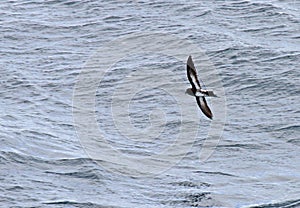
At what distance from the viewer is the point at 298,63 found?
31250mm

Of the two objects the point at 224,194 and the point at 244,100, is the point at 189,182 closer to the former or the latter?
Answer: the point at 224,194

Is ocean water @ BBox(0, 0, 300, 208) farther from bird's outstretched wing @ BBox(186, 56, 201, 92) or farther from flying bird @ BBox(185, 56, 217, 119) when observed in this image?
bird's outstretched wing @ BBox(186, 56, 201, 92)

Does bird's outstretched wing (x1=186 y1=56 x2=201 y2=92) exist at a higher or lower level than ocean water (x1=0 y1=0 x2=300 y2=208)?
higher

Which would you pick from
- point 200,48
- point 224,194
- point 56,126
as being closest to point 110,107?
point 56,126

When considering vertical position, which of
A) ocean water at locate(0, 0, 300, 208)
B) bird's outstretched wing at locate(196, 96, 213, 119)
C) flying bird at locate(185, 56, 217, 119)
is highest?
flying bird at locate(185, 56, 217, 119)

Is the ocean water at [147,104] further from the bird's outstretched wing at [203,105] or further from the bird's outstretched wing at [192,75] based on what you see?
the bird's outstretched wing at [192,75]

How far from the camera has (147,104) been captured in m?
29.4

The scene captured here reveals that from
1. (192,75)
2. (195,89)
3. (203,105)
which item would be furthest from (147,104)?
(195,89)

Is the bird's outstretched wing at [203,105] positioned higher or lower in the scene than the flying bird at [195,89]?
lower

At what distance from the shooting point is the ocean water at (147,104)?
22.9 meters

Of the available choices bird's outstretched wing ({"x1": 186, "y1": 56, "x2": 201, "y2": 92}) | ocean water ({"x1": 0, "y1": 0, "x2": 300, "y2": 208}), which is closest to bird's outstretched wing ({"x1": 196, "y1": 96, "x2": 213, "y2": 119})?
bird's outstretched wing ({"x1": 186, "y1": 56, "x2": 201, "y2": 92})

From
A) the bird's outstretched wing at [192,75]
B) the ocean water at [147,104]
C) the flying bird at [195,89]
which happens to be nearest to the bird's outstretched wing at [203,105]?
the flying bird at [195,89]

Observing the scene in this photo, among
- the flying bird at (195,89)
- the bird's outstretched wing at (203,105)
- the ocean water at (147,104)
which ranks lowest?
the ocean water at (147,104)

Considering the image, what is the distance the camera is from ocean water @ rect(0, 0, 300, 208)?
2286 cm
